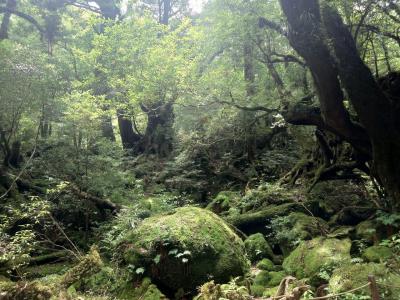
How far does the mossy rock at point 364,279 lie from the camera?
4355mm

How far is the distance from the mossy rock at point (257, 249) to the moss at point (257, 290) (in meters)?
1.89

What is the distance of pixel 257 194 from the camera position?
11195 millimetres

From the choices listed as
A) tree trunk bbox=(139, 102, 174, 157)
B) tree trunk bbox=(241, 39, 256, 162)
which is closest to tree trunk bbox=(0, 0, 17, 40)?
tree trunk bbox=(139, 102, 174, 157)

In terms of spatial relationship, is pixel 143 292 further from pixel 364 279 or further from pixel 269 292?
pixel 364 279

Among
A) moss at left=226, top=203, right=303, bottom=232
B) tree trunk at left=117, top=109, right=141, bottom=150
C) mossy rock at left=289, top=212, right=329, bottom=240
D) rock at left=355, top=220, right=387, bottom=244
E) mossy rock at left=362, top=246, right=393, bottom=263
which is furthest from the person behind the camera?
tree trunk at left=117, top=109, right=141, bottom=150

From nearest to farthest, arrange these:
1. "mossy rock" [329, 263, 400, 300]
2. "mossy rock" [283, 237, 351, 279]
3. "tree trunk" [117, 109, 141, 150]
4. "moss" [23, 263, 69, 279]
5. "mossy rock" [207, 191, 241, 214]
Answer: "mossy rock" [329, 263, 400, 300]
"mossy rock" [283, 237, 351, 279]
"moss" [23, 263, 69, 279]
"mossy rock" [207, 191, 241, 214]
"tree trunk" [117, 109, 141, 150]

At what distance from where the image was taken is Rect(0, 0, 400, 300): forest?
6.32 meters

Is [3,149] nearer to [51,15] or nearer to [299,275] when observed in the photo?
[51,15]

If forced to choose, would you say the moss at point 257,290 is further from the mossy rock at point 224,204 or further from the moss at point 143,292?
the mossy rock at point 224,204

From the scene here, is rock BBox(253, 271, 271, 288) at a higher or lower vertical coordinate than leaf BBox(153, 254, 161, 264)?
lower

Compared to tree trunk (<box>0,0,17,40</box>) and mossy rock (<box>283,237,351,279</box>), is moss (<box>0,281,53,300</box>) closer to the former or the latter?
mossy rock (<box>283,237,351,279</box>)

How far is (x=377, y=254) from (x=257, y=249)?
281cm

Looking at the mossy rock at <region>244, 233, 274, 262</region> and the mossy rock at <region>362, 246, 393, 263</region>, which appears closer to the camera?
the mossy rock at <region>362, 246, 393, 263</region>

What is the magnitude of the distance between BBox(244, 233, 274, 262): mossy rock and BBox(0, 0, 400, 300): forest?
0.03m
